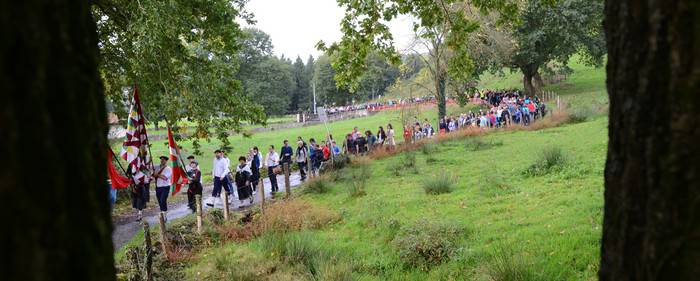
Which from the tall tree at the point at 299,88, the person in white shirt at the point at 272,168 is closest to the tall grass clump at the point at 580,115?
the person in white shirt at the point at 272,168

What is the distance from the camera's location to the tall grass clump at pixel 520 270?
18.9ft

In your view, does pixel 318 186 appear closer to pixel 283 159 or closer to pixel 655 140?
pixel 283 159

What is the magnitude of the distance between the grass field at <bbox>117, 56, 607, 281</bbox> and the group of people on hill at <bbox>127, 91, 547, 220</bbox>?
1.79 metres

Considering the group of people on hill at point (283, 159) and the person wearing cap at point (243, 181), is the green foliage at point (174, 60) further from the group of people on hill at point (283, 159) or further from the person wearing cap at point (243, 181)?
the person wearing cap at point (243, 181)

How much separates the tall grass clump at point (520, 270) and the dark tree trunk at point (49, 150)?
16.7 ft

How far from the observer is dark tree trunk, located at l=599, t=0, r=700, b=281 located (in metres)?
1.72

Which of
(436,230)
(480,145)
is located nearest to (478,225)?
(436,230)

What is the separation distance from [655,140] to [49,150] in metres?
1.88

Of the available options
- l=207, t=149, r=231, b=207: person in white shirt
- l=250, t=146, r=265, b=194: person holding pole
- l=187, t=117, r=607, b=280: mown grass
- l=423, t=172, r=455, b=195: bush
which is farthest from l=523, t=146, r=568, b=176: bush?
l=250, t=146, r=265, b=194: person holding pole

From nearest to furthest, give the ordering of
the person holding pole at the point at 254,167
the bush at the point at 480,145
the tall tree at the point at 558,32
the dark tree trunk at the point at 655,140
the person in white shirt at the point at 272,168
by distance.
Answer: the dark tree trunk at the point at 655,140, the person in white shirt at the point at 272,168, the person holding pole at the point at 254,167, the bush at the point at 480,145, the tall tree at the point at 558,32

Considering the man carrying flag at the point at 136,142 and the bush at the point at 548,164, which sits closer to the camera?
the man carrying flag at the point at 136,142

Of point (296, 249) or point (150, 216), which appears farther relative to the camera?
point (150, 216)

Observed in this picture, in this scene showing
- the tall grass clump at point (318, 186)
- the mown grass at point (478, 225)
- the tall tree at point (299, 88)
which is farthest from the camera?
the tall tree at point (299, 88)

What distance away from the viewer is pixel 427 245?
7559 millimetres
